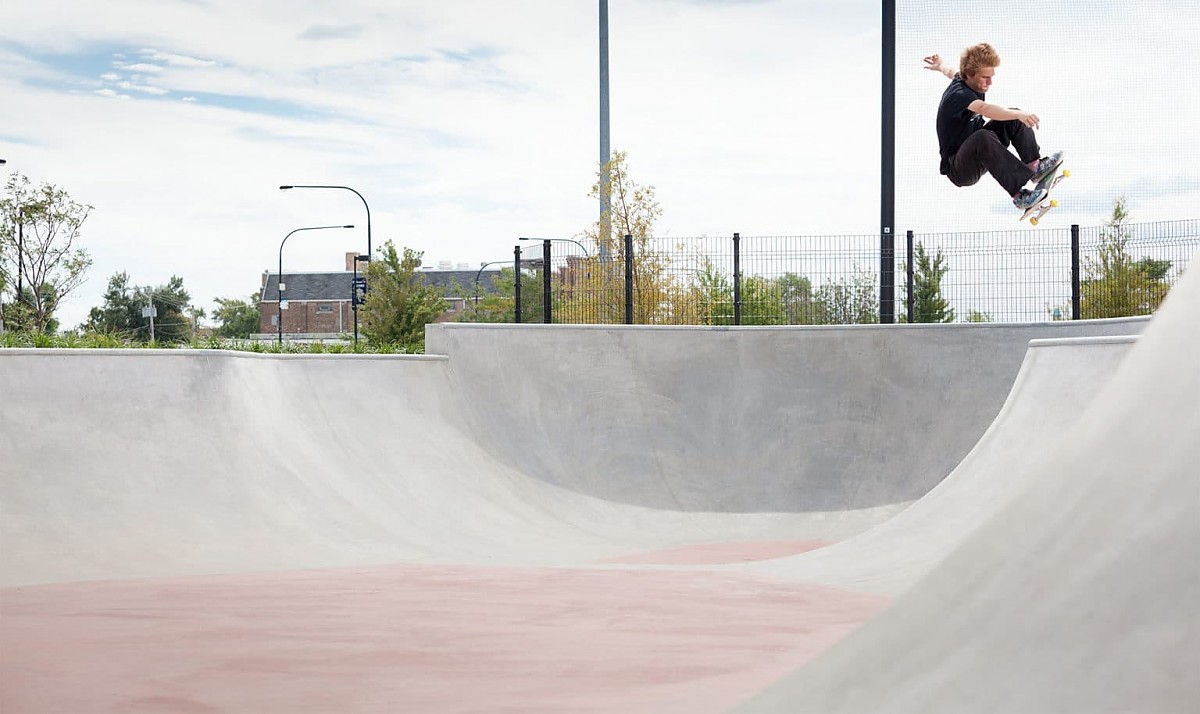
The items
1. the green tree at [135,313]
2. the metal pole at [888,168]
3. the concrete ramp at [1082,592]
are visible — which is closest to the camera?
the concrete ramp at [1082,592]

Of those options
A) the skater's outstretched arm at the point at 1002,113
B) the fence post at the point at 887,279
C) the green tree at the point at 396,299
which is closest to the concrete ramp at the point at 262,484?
the fence post at the point at 887,279

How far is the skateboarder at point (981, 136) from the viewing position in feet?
20.4

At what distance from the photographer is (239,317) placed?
344ft

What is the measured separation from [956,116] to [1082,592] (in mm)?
4497

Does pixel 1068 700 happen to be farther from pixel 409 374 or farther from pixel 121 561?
pixel 409 374

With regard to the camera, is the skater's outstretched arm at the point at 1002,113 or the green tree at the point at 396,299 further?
the green tree at the point at 396,299

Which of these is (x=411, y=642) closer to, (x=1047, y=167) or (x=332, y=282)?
(x=1047, y=167)

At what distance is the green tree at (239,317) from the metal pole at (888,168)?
92.9 m

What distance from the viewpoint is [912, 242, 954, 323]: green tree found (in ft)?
52.7

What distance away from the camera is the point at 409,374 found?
558 inches

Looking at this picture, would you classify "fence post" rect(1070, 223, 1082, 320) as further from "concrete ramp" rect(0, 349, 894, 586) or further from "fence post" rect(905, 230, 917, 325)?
"concrete ramp" rect(0, 349, 894, 586)

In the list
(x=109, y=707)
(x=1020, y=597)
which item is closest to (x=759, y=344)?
(x=109, y=707)

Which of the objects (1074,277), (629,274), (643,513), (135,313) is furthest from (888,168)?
(135,313)

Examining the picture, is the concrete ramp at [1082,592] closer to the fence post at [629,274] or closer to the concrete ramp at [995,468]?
the concrete ramp at [995,468]
